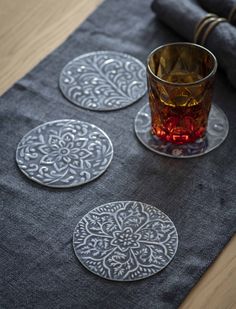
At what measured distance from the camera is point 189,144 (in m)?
0.87

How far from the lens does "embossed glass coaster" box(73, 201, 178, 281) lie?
0.73 meters

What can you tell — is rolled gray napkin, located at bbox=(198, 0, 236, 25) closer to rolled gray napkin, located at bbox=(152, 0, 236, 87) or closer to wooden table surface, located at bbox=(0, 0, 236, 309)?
rolled gray napkin, located at bbox=(152, 0, 236, 87)

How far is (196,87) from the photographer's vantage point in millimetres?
801

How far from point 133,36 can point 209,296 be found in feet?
1.74

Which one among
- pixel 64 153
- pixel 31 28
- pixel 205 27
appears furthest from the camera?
pixel 31 28

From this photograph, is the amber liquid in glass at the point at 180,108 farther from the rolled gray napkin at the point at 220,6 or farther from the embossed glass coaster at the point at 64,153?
the rolled gray napkin at the point at 220,6

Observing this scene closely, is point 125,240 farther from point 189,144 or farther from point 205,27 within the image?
point 205,27

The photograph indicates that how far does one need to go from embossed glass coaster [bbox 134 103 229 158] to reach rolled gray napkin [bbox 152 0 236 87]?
0.08 m

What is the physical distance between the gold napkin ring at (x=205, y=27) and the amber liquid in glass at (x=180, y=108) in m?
0.13

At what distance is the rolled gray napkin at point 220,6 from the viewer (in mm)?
1005

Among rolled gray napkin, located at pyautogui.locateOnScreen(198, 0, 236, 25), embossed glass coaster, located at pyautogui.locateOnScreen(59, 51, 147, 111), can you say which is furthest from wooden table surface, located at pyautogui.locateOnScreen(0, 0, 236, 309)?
rolled gray napkin, located at pyautogui.locateOnScreen(198, 0, 236, 25)

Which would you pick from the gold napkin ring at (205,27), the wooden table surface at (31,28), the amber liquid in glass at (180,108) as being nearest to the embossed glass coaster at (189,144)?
the amber liquid in glass at (180,108)

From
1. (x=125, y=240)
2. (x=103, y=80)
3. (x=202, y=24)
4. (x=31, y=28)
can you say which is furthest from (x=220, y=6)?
(x=125, y=240)

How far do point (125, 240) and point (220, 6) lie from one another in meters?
0.46
